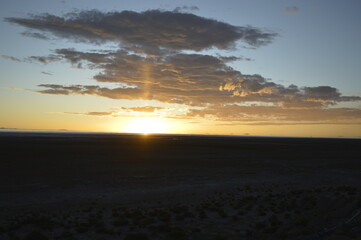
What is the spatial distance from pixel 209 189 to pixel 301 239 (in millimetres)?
13784

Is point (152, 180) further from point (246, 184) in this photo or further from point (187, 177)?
point (246, 184)

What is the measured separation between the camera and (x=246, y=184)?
28906mm

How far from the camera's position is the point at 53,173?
3409 centimetres

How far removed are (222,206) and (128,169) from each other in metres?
21.5

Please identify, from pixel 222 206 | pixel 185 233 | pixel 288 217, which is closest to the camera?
pixel 185 233

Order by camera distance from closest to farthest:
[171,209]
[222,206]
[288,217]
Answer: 1. [288,217]
2. [171,209]
3. [222,206]

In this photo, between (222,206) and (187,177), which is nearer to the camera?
(222,206)

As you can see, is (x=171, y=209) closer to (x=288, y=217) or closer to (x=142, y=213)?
(x=142, y=213)

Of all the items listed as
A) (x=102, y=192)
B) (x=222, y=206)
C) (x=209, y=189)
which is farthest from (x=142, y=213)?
(x=209, y=189)

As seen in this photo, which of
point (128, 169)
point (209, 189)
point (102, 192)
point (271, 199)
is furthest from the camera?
point (128, 169)

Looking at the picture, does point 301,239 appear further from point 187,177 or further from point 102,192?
point 187,177

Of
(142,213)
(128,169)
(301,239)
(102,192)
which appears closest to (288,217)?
(301,239)

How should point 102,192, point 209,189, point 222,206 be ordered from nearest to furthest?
1. point 222,206
2. point 102,192
3. point 209,189

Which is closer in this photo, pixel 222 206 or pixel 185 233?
pixel 185 233
